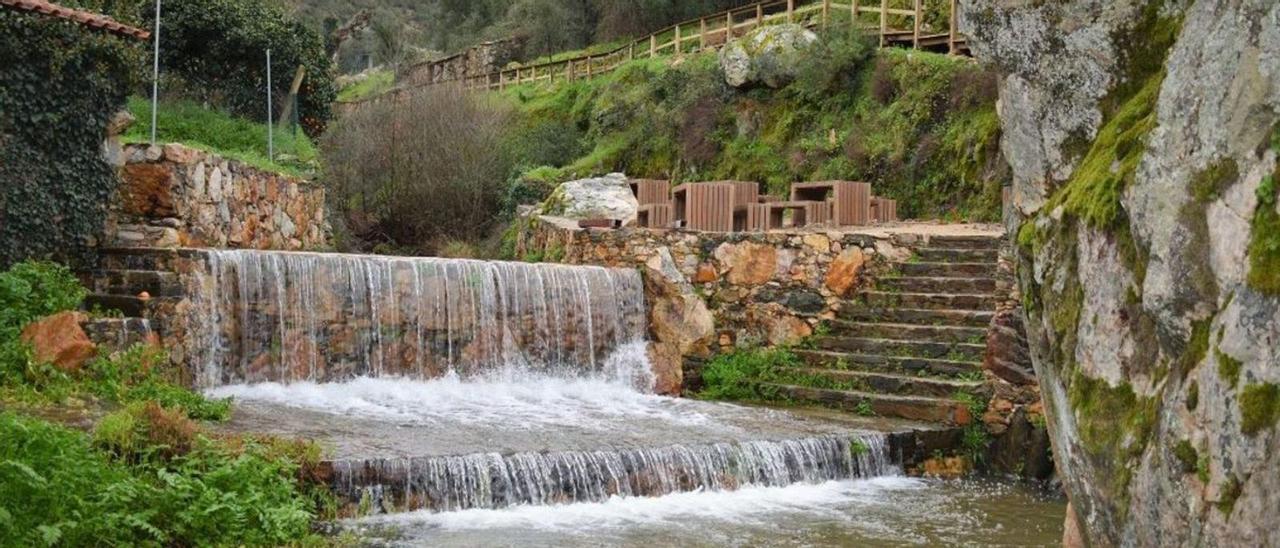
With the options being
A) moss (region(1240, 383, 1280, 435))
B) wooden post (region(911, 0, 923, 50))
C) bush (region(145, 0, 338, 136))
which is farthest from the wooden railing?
moss (region(1240, 383, 1280, 435))

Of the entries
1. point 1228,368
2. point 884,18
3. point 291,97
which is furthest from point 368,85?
point 1228,368

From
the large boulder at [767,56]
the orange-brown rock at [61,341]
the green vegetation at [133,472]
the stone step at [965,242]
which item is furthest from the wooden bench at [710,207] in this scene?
the large boulder at [767,56]

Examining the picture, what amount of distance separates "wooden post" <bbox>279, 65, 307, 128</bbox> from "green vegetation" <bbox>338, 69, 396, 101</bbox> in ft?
65.9

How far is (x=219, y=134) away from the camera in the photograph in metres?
16.4

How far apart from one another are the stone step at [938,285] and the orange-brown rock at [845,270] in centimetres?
30

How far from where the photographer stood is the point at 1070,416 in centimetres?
536

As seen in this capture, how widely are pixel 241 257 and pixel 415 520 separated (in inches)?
175

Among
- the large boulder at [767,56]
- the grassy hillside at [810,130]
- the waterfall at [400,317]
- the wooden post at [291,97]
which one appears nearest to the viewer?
the waterfall at [400,317]

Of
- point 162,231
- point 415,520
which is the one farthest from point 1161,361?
point 162,231

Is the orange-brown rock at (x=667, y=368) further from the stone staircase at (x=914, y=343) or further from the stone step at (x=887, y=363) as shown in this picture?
the stone step at (x=887, y=363)

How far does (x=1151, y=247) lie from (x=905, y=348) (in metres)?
8.82

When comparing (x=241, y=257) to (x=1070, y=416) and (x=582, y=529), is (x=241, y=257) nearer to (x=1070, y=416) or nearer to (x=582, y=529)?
(x=582, y=529)

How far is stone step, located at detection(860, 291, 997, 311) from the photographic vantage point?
13742mm

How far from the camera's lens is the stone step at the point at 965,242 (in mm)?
14719
